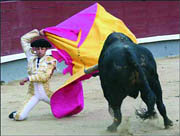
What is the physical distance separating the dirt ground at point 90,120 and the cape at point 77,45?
169 millimetres

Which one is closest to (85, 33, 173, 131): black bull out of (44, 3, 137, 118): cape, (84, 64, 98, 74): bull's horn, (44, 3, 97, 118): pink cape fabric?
(84, 64, 98, 74): bull's horn

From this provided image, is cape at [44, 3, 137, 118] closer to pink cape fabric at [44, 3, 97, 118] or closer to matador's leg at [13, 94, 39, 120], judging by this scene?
pink cape fabric at [44, 3, 97, 118]

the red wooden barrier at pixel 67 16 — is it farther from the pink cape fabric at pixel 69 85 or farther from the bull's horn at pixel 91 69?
the bull's horn at pixel 91 69

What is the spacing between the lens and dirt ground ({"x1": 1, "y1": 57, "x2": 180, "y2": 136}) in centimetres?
428

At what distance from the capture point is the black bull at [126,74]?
12.2 feet

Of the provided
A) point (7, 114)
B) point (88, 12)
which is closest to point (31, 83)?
point (7, 114)

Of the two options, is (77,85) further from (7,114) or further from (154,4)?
(154,4)

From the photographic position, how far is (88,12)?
5125 millimetres

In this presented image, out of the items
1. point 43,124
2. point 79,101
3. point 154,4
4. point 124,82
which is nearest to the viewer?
point 124,82

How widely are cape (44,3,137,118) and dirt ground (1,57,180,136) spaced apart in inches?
6.7

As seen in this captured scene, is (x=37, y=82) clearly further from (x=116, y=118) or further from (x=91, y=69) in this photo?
(x=116, y=118)

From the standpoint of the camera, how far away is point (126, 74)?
3732 millimetres

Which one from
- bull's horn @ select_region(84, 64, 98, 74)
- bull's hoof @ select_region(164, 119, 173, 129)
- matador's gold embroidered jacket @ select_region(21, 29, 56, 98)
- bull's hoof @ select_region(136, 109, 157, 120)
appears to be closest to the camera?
bull's hoof @ select_region(136, 109, 157, 120)

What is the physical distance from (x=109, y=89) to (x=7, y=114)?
1798 mm
